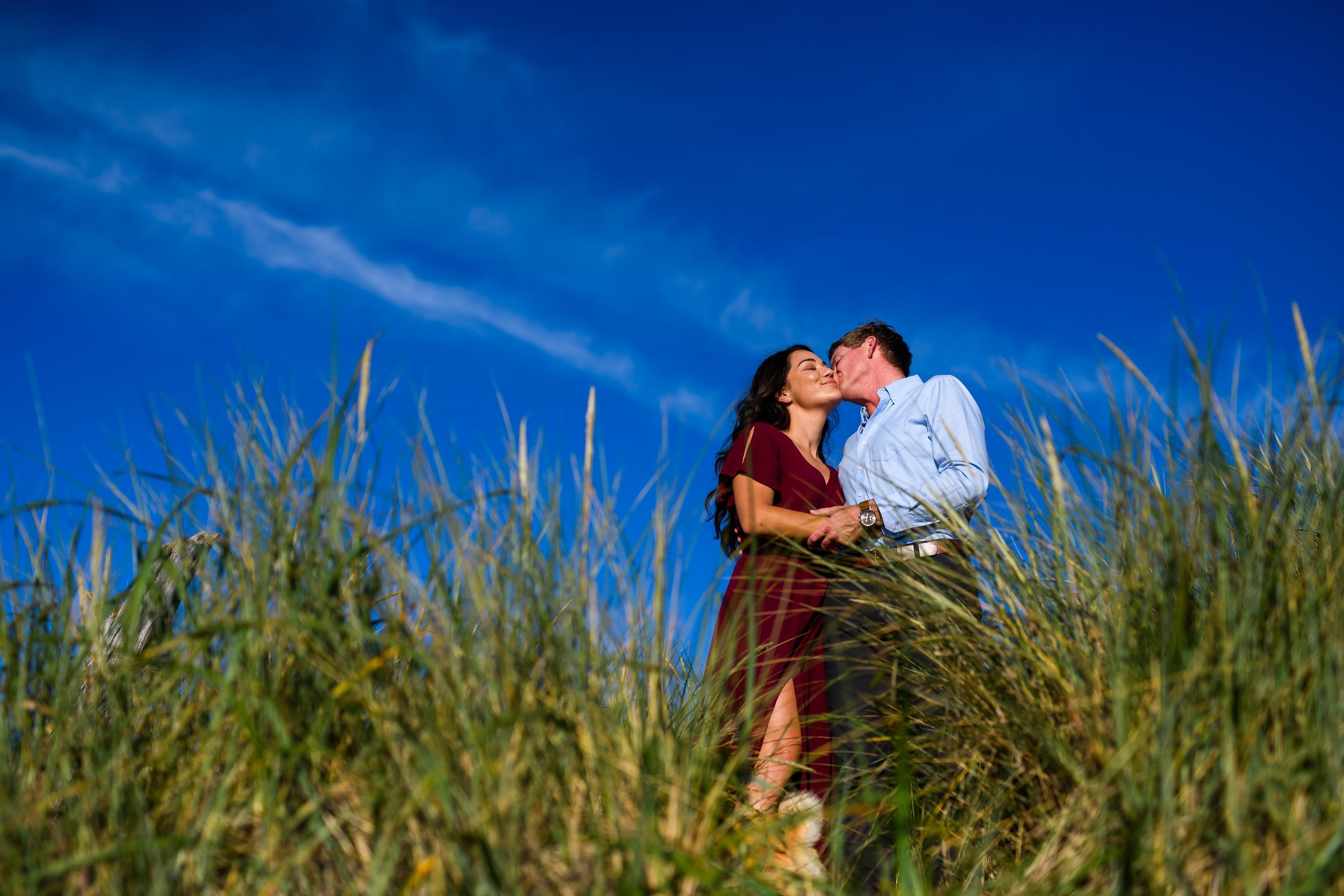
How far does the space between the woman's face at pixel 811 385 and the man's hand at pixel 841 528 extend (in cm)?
103

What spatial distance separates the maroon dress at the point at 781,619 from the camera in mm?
2871

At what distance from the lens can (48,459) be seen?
2.16 metres

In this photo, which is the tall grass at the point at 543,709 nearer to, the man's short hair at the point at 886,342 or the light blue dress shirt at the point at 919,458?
the light blue dress shirt at the point at 919,458

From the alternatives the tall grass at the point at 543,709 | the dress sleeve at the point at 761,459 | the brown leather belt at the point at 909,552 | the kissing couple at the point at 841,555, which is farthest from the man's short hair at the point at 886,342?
the tall grass at the point at 543,709

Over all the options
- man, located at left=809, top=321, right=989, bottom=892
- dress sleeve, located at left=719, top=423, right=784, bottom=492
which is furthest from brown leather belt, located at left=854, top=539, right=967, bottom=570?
dress sleeve, located at left=719, top=423, right=784, bottom=492

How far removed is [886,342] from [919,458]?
960 millimetres

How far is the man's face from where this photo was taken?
3.96 metres

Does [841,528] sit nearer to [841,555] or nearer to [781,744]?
[841,555]

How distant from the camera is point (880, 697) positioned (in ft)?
8.07

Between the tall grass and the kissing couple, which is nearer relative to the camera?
the tall grass

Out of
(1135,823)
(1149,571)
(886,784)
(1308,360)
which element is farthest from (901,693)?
(1308,360)

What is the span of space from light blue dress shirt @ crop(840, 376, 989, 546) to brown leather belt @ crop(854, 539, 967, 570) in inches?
1.3

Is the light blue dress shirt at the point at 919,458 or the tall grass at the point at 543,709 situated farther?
the light blue dress shirt at the point at 919,458

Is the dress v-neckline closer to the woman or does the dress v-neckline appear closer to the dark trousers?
the woman
